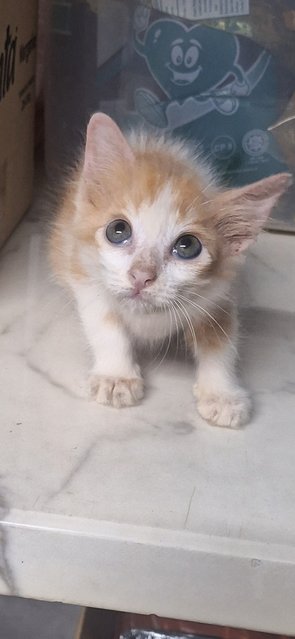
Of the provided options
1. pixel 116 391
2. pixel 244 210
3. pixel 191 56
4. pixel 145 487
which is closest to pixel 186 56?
pixel 191 56

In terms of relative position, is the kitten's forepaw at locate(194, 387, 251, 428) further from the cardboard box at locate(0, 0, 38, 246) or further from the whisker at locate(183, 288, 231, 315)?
the cardboard box at locate(0, 0, 38, 246)

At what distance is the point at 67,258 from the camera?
2.87 feet

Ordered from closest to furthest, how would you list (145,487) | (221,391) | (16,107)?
(145,487) < (221,391) < (16,107)

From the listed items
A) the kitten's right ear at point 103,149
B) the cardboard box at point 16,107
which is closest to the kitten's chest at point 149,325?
the kitten's right ear at point 103,149

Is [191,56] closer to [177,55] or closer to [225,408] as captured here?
[177,55]

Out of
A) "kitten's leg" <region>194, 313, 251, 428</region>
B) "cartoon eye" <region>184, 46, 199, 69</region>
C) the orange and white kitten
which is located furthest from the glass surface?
"kitten's leg" <region>194, 313, 251, 428</region>

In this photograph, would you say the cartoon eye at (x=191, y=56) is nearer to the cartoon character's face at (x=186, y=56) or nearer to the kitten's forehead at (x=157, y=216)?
the cartoon character's face at (x=186, y=56)

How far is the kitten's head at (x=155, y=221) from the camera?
705 mm

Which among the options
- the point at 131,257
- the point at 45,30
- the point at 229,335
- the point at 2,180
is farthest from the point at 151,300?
the point at 45,30

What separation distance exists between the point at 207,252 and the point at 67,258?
196mm

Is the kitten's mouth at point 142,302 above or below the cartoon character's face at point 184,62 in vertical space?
below

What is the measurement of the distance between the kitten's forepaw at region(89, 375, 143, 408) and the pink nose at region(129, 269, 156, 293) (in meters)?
0.12

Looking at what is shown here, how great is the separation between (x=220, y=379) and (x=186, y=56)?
1.33 feet

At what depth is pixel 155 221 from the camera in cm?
72
